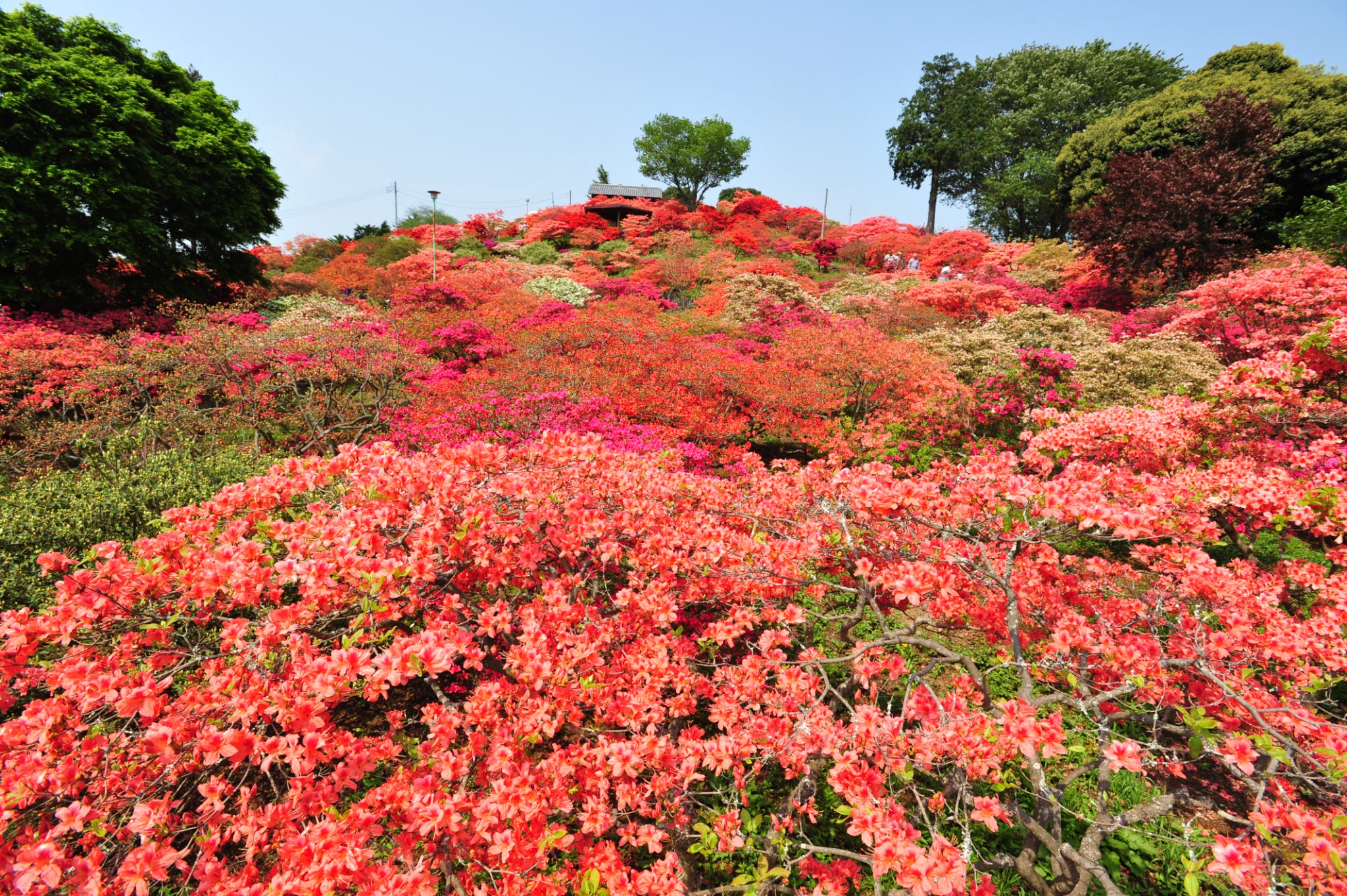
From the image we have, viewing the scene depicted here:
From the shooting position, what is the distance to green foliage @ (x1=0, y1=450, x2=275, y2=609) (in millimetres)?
3836

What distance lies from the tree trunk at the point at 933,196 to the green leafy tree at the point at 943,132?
45 millimetres

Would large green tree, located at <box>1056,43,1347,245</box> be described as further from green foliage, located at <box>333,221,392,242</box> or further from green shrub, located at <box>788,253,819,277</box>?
green foliage, located at <box>333,221,392,242</box>

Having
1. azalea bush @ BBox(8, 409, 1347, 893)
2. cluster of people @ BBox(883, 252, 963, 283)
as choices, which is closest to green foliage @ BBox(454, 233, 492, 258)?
cluster of people @ BBox(883, 252, 963, 283)

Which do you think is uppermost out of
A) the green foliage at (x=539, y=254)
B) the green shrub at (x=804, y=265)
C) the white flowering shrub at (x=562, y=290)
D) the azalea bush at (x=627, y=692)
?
the green foliage at (x=539, y=254)

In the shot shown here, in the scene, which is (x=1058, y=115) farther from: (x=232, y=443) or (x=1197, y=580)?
(x=232, y=443)

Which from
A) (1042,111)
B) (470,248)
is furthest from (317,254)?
(1042,111)

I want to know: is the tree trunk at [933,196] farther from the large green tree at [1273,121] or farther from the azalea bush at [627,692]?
the azalea bush at [627,692]

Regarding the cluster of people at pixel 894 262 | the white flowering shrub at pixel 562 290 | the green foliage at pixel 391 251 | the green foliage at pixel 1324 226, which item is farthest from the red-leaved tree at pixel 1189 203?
the green foliage at pixel 391 251

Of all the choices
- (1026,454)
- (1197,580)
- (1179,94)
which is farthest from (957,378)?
(1179,94)

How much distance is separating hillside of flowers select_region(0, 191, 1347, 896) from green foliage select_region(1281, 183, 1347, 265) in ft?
37.4

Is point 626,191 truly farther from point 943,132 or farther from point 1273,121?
point 1273,121

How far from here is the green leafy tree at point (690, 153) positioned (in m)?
44.1

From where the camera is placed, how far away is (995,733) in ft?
7.36

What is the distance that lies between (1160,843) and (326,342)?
1204 cm
